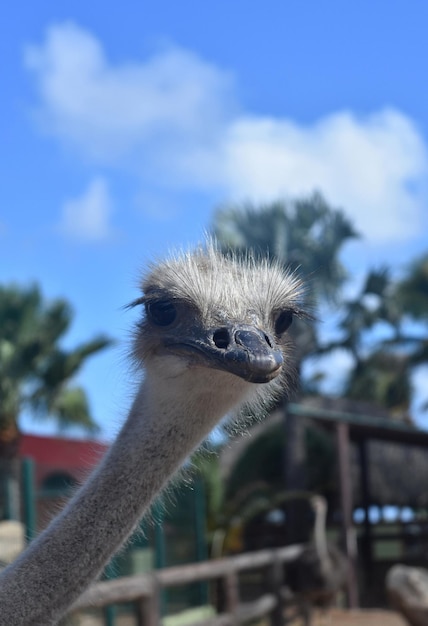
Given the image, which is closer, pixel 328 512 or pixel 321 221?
pixel 321 221

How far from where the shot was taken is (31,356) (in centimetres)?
1414

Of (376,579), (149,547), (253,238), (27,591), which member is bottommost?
(27,591)

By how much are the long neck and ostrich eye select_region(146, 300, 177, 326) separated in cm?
14

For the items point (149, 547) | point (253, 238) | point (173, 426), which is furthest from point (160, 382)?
point (253, 238)

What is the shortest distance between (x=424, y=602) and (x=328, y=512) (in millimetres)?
12762

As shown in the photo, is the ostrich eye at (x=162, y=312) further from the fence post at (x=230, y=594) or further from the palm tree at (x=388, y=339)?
the palm tree at (x=388, y=339)

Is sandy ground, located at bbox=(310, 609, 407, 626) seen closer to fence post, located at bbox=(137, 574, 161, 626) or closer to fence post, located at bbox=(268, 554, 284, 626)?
fence post, located at bbox=(268, 554, 284, 626)

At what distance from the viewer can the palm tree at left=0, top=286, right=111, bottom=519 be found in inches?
558

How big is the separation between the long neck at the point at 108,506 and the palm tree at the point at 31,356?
12.0 metres

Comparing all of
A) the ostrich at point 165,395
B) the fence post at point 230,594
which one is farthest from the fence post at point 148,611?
the ostrich at point 165,395

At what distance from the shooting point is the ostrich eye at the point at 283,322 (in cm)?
236

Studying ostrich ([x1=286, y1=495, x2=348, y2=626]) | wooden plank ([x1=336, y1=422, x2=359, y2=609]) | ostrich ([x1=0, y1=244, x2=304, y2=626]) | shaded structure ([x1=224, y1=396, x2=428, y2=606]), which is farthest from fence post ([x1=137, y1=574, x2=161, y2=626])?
wooden plank ([x1=336, y1=422, x2=359, y2=609])

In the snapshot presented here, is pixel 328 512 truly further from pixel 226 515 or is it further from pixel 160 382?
pixel 160 382

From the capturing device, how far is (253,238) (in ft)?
53.4
